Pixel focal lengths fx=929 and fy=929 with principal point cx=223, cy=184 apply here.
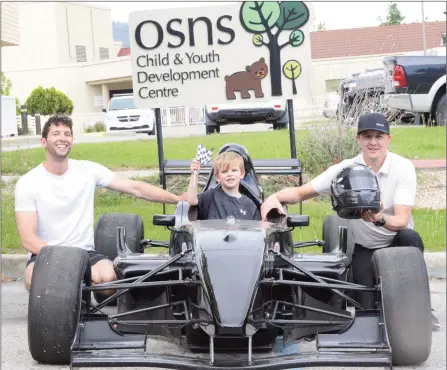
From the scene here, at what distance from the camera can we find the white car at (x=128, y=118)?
31109mm

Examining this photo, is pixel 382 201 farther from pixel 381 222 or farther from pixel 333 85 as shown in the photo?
pixel 333 85

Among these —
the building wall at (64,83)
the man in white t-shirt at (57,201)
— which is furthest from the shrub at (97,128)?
the man in white t-shirt at (57,201)

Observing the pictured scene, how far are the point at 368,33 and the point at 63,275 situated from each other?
4531 centimetres

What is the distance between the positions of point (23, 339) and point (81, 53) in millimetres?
55538

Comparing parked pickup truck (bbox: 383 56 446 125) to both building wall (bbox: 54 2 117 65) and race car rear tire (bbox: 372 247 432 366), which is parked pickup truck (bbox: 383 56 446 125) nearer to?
race car rear tire (bbox: 372 247 432 366)

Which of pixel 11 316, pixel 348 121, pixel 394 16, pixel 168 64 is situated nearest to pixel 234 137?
pixel 348 121

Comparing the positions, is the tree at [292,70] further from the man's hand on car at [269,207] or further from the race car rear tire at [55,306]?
the race car rear tire at [55,306]

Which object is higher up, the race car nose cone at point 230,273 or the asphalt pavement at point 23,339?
the race car nose cone at point 230,273

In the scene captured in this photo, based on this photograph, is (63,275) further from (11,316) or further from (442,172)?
(442,172)

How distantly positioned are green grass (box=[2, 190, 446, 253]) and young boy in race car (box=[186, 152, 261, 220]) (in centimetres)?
319

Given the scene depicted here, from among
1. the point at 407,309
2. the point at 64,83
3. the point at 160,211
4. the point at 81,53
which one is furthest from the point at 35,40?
the point at 407,309

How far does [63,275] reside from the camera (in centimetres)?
550

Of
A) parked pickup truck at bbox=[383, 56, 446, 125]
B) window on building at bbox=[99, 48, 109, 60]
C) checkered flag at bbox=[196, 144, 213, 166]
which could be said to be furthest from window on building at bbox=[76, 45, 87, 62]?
checkered flag at bbox=[196, 144, 213, 166]

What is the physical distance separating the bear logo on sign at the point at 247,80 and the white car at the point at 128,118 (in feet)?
65.8
